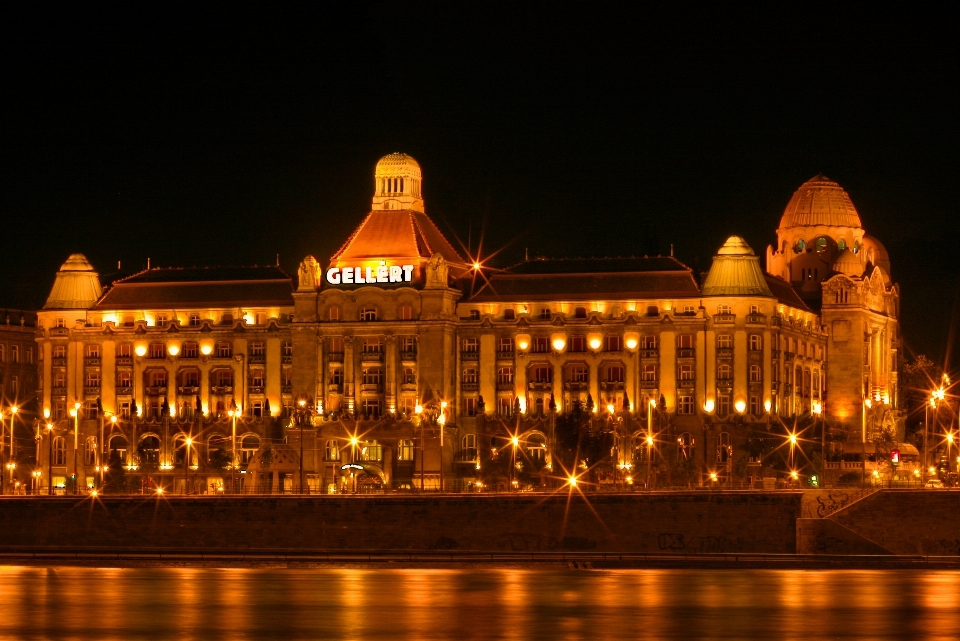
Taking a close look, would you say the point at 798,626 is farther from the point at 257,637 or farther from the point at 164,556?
the point at 164,556

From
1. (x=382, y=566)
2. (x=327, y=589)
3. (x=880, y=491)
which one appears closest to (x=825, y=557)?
(x=880, y=491)

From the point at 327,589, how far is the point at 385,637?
28.2m

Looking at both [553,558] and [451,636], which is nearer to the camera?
[451,636]

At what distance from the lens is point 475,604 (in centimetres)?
14288

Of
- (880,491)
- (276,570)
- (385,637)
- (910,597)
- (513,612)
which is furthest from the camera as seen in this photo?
(880,491)

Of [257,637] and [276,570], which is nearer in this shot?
[257,637]

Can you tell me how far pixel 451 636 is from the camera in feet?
415

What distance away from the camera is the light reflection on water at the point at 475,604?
5079 inches

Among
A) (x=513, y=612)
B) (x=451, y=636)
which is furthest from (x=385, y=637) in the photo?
(x=513, y=612)

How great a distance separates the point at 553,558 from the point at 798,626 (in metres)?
50.6

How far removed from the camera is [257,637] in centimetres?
12656

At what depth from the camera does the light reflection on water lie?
423ft

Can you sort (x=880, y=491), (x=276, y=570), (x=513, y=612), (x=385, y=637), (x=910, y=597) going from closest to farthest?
(x=385, y=637)
(x=513, y=612)
(x=910, y=597)
(x=276, y=570)
(x=880, y=491)

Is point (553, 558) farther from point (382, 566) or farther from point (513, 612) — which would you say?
point (513, 612)
